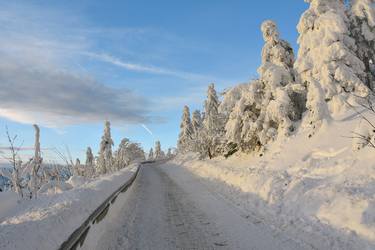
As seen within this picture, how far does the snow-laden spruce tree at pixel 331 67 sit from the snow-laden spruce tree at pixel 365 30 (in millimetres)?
837

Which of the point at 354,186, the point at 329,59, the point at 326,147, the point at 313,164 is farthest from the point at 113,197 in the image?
the point at 329,59

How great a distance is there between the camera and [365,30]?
22.9m

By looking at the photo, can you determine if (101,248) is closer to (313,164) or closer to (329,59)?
(313,164)

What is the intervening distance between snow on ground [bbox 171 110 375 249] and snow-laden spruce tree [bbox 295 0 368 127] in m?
1.23

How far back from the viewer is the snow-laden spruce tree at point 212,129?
1699 inches

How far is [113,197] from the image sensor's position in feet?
39.8

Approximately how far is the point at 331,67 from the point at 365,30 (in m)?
3.90

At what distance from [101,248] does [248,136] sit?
70.4 feet

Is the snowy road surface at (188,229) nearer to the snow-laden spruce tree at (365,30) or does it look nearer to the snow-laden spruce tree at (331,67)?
the snow-laden spruce tree at (331,67)

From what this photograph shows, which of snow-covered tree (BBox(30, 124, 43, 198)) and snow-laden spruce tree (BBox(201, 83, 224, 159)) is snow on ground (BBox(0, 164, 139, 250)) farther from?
snow-laden spruce tree (BBox(201, 83, 224, 159))

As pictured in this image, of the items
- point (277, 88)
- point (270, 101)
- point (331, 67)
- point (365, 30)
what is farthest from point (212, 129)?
point (331, 67)

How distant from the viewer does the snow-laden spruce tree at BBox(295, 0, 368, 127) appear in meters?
21.0

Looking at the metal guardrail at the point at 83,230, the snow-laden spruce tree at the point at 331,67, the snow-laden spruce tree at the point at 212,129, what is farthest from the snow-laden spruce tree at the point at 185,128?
the metal guardrail at the point at 83,230

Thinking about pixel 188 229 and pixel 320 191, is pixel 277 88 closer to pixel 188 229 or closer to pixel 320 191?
pixel 320 191
